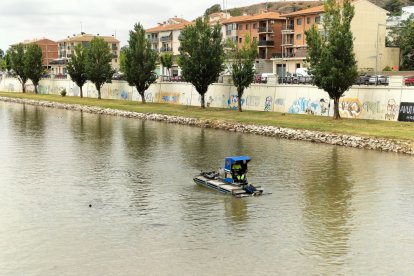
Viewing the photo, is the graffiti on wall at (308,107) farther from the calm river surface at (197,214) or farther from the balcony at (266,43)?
the balcony at (266,43)

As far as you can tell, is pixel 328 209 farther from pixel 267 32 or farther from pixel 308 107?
pixel 267 32

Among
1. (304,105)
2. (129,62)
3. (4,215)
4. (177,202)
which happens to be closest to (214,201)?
(177,202)

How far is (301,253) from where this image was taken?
71.9 ft

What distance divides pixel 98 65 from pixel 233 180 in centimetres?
7862

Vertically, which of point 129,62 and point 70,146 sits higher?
point 129,62

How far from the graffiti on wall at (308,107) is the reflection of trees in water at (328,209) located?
2213 cm

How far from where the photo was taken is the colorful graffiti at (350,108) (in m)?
60.3

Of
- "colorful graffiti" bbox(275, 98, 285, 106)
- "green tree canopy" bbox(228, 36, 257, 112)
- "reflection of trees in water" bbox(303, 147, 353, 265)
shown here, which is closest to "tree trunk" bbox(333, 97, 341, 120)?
"colorful graffiti" bbox(275, 98, 285, 106)

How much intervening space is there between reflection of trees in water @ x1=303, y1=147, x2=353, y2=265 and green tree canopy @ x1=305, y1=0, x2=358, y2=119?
17.5 meters

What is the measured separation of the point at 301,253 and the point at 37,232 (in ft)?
39.2

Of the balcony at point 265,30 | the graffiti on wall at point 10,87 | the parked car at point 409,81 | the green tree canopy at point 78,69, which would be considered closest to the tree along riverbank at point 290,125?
the parked car at point 409,81

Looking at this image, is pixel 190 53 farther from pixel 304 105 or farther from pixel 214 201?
pixel 214 201

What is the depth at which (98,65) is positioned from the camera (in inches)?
4151

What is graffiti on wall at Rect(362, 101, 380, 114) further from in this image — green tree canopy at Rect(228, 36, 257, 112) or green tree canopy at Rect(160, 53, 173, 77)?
green tree canopy at Rect(160, 53, 173, 77)
